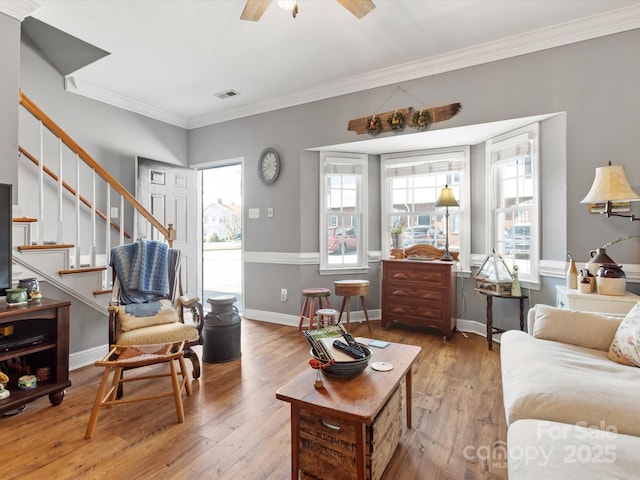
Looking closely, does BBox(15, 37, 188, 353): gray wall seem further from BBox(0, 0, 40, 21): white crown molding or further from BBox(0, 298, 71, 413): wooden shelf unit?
BBox(0, 298, 71, 413): wooden shelf unit

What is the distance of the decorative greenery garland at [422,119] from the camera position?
3387 millimetres

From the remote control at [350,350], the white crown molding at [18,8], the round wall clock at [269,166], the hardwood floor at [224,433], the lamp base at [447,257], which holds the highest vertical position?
the white crown molding at [18,8]

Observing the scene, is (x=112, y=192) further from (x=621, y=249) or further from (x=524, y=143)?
(x=621, y=249)

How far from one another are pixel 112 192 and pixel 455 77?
404cm

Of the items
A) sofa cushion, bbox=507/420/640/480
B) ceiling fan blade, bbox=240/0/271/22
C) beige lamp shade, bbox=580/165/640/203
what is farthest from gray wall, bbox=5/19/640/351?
sofa cushion, bbox=507/420/640/480

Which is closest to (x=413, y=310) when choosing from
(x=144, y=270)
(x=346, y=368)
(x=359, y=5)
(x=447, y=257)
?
(x=447, y=257)

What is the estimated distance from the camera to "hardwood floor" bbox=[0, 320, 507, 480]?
5.29 ft

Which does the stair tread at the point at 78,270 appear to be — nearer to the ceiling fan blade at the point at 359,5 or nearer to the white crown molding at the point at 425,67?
the white crown molding at the point at 425,67

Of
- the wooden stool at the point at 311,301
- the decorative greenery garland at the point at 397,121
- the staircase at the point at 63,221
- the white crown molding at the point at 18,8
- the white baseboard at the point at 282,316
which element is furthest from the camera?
the white baseboard at the point at 282,316

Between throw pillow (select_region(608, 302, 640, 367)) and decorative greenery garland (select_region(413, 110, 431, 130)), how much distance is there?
2.29 m

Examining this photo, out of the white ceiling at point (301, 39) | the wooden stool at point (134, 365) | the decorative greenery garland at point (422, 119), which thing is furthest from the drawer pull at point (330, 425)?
the decorative greenery garland at point (422, 119)

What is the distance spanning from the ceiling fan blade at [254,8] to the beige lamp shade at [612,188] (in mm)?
2581

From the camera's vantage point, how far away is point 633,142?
261 cm

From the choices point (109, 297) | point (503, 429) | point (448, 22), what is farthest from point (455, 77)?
point (109, 297)
